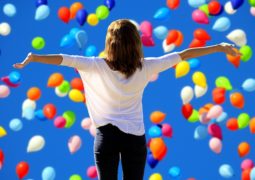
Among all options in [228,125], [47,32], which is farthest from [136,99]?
[47,32]

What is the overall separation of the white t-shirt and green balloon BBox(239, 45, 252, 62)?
1035mm

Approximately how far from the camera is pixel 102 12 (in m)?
2.74

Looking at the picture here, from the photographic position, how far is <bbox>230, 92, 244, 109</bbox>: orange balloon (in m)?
2.66

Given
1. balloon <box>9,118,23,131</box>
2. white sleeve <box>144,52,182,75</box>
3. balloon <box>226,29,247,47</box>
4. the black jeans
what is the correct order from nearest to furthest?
the black jeans → white sleeve <box>144,52,182,75</box> → balloon <box>226,29,247,47</box> → balloon <box>9,118,23,131</box>

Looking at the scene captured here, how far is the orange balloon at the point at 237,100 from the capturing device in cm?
266

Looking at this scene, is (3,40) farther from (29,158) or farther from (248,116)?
(248,116)

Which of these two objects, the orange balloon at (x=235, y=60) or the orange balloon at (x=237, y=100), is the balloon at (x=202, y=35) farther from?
the orange balloon at (x=237, y=100)

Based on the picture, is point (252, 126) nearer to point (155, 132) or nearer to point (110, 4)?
point (155, 132)

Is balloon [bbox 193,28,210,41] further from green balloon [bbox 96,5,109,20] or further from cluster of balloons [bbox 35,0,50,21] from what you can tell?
cluster of balloons [bbox 35,0,50,21]

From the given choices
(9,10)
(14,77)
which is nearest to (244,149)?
(14,77)

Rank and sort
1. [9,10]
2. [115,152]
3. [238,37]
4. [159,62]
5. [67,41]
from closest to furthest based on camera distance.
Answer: [115,152]
[159,62]
[238,37]
[67,41]
[9,10]

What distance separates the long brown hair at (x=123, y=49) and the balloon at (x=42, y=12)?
3.58ft

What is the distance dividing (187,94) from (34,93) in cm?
83

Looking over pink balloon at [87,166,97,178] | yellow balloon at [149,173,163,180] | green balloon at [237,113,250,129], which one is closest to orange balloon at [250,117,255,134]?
green balloon at [237,113,250,129]
